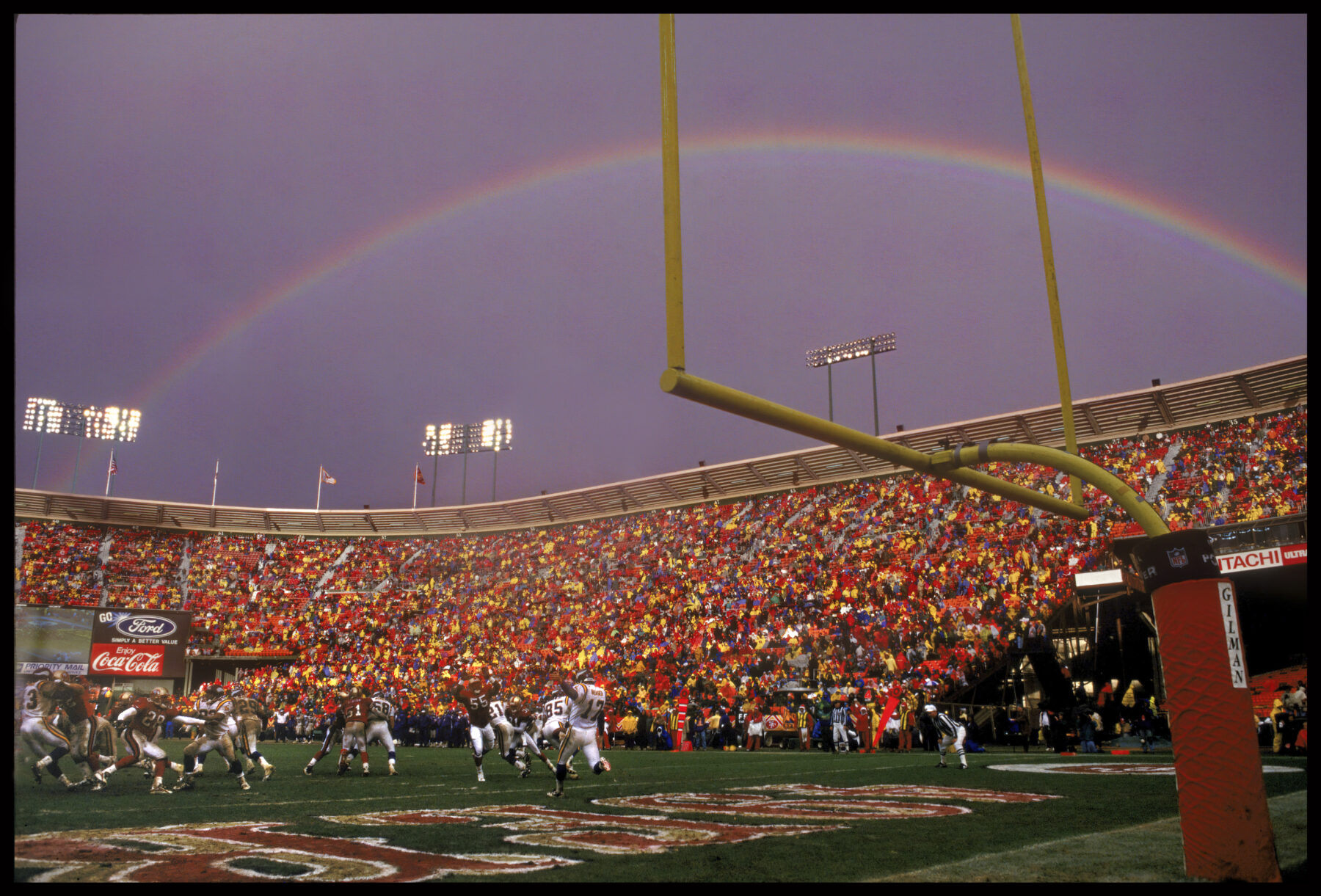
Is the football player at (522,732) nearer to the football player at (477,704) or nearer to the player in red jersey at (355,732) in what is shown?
the football player at (477,704)

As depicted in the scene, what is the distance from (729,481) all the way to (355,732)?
21204 mm

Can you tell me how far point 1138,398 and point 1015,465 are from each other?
12.5ft

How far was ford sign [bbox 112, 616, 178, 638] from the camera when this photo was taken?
3331 centimetres

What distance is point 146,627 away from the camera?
33.7m

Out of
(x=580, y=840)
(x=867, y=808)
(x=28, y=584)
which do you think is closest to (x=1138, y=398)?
(x=867, y=808)

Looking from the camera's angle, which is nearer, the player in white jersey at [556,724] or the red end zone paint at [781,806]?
the red end zone paint at [781,806]

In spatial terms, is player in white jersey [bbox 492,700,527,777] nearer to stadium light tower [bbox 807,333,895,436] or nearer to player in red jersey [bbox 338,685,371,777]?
player in red jersey [bbox 338,685,371,777]

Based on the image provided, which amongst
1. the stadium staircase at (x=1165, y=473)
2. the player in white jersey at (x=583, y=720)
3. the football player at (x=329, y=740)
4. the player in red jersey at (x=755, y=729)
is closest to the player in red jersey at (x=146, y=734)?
the football player at (x=329, y=740)

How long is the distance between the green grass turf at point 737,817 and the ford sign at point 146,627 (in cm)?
2061

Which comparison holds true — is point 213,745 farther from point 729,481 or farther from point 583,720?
point 729,481

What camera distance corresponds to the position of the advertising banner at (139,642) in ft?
108

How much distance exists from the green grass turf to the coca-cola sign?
20.6 meters

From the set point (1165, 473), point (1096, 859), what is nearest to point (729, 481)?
point (1165, 473)

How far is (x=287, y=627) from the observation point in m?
36.5
